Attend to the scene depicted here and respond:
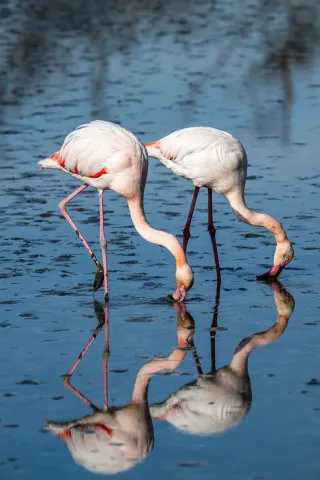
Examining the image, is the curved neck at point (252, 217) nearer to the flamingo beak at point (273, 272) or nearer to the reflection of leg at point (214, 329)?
the flamingo beak at point (273, 272)

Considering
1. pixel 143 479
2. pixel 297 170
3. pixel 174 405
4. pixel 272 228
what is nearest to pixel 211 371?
pixel 174 405

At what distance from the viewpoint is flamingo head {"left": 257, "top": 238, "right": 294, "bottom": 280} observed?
29.2 ft

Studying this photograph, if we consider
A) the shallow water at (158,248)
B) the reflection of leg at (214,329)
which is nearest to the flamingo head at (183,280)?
the shallow water at (158,248)

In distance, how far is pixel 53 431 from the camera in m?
5.96

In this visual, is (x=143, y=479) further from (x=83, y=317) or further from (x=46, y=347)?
(x=83, y=317)

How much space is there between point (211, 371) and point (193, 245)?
10.3ft

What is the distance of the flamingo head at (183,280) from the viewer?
316 inches

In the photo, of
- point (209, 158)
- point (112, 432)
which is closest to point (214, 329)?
point (112, 432)

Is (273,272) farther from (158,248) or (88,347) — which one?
(88,347)

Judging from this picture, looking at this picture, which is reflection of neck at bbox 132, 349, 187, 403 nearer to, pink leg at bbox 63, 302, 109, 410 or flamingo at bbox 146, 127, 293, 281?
pink leg at bbox 63, 302, 109, 410

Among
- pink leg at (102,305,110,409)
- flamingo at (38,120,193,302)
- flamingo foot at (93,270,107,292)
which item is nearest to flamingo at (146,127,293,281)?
flamingo at (38,120,193,302)

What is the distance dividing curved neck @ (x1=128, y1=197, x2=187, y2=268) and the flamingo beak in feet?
3.20

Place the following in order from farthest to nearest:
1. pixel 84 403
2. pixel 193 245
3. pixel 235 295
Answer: pixel 193 245 → pixel 235 295 → pixel 84 403

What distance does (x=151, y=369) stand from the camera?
6891mm
